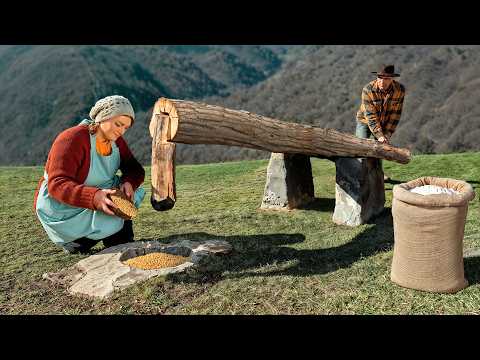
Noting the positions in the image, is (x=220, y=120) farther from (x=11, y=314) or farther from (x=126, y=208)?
(x=11, y=314)

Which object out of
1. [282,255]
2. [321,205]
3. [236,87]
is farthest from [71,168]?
[236,87]

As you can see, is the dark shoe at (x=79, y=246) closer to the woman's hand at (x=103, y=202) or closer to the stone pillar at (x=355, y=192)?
the woman's hand at (x=103, y=202)

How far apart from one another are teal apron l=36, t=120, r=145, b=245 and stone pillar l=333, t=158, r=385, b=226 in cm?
314

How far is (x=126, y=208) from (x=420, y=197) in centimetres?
269

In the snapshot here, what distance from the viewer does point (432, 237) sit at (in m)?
4.30

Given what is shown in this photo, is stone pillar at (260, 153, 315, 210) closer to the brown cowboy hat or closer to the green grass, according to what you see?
the green grass

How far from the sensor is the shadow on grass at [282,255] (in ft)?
16.7

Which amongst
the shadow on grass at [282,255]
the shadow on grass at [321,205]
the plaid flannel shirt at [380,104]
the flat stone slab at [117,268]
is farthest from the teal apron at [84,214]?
the plaid flannel shirt at [380,104]

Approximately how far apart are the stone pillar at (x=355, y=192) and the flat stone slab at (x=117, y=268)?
2148mm

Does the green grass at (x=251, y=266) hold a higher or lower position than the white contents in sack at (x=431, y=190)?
lower

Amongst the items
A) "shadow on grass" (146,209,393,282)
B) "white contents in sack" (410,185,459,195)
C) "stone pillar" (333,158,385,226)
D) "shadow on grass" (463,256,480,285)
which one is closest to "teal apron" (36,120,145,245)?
"shadow on grass" (146,209,393,282)

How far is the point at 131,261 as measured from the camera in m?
5.10

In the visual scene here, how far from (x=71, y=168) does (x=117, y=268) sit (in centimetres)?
110

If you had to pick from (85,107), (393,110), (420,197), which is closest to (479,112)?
(393,110)
